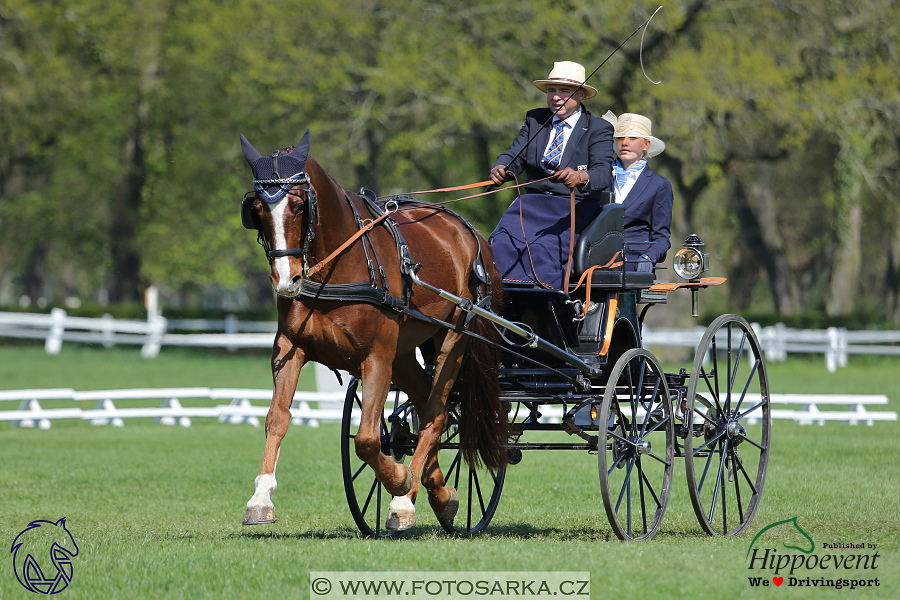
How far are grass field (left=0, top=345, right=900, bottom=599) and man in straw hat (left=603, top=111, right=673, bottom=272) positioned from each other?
2.06 metres

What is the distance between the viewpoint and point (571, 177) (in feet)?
24.0

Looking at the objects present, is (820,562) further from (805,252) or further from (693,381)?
(805,252)

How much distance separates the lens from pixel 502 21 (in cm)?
2738

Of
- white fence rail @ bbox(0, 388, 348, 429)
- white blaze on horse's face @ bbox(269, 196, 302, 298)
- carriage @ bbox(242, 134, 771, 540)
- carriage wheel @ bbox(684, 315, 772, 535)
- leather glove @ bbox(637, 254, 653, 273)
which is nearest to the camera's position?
white blaze on horse's face @ bbox(269, 196, 302, 298)

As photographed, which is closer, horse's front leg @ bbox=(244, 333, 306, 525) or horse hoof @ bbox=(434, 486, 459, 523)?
horse's front leg @ bbox=(244, 333, 306, 525)

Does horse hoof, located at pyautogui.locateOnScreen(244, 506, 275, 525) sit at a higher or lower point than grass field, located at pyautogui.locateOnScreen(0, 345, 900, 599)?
A: higher

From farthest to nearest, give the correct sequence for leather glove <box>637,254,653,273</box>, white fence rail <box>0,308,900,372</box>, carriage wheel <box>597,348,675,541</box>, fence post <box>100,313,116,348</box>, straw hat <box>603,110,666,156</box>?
fence post <box>100,313,116,348</box> → white fence rail <box>0,308,900,372</box> → straw hat <box>603,110,666,156</box> → leather glove <box>637,254,653,273</box> → carriage wheel <box>597,348,675,541</box>

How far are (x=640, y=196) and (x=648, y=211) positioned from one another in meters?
0.13

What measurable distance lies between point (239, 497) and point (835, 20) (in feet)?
64.1

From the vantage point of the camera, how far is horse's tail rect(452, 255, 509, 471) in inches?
300

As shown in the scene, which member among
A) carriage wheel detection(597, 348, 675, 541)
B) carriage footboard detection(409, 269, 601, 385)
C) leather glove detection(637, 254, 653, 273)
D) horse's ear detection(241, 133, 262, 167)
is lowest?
carriage wheel detection(597, 348, 675, 541)

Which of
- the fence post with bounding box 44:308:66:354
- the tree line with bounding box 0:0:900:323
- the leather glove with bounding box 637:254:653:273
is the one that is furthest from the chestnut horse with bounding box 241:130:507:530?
the fence post with bounding box 44:308:66:354

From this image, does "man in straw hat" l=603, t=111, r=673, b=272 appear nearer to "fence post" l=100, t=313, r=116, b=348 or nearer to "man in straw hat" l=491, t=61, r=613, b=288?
"man in straw hat" l=491, t=61, r=613, b=288

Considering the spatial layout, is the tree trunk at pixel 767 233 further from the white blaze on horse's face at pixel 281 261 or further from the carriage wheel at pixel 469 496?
the white blaze on horse's face at pixel 281 261
